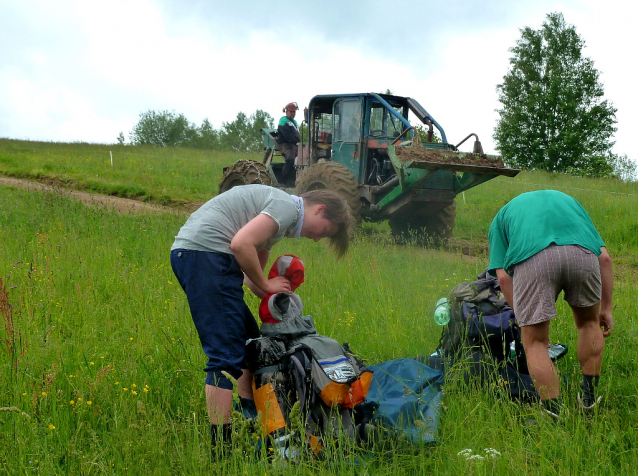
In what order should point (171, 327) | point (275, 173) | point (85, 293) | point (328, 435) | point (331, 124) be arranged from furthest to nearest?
point (275, 173) < point (331, 124) < point (85, 293) < point (171, 327) < point (328, 435)

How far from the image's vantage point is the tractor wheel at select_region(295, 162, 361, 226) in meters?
9.02

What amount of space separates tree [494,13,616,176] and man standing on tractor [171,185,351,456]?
108 ft

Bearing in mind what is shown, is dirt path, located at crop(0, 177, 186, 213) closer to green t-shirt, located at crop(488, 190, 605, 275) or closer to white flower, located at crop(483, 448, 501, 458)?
green t-shirt, located at crop(488, 190, 605, 275)

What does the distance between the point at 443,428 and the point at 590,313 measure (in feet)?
3.23

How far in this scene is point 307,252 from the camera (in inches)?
298

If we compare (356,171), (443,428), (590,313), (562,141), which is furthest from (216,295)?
(562,141)

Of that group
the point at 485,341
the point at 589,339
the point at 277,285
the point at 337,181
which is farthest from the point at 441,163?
the point at 277,285

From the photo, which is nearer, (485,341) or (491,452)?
(491,452)

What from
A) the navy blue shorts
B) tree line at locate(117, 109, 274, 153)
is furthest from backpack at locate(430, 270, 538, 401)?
tree line at locate(117, 109, 274, 153)

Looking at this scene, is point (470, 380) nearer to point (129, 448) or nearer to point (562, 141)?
point (129, 448)

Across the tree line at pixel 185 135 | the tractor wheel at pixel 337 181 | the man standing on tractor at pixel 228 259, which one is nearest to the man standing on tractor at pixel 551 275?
the man standing on tractor at pixel 228 259

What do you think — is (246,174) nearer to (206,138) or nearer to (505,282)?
(505,282)

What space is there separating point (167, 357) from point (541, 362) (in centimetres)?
221

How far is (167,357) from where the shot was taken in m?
3.61
